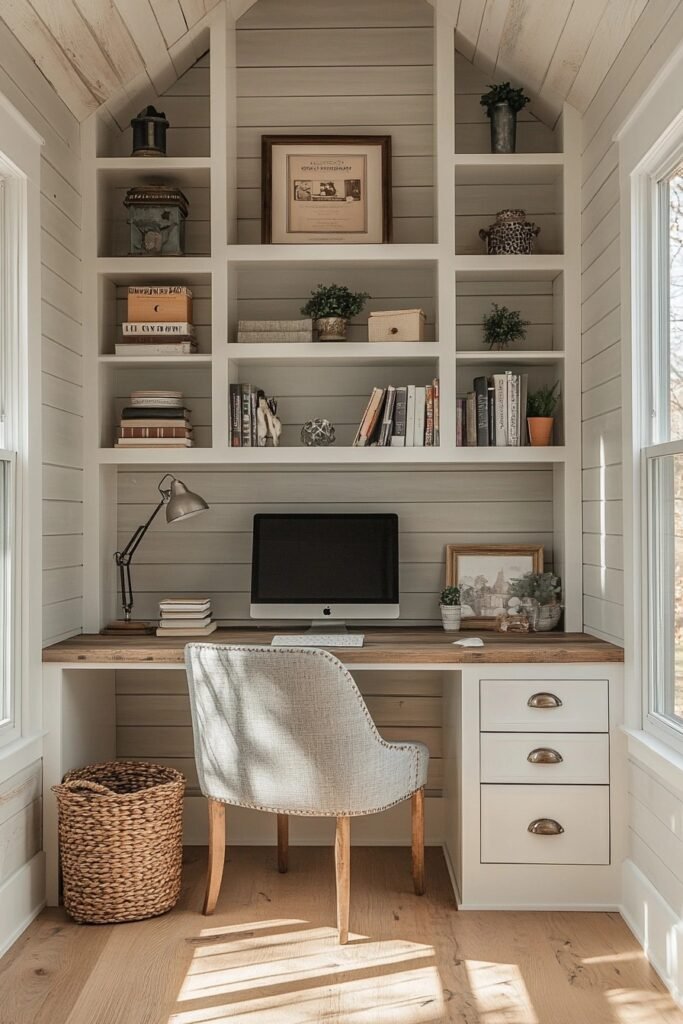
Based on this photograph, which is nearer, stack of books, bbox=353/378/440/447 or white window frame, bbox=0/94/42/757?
white window frame, bbox=0/94/42/757

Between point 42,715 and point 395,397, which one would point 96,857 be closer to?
point 42,715

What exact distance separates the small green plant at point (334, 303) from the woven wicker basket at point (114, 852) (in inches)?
66.2

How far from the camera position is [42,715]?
10.0 ft

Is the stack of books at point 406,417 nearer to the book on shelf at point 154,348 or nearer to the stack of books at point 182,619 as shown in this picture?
the book on shelf at point 154,348

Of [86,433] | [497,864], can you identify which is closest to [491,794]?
[497,864]

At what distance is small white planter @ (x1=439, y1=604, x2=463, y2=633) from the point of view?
11.4 ft

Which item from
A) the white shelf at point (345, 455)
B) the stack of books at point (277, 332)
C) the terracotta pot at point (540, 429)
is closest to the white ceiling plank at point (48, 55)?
the stack of books at point (277, 332)

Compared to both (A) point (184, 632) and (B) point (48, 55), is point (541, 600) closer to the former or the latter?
(A) point (184, 632)

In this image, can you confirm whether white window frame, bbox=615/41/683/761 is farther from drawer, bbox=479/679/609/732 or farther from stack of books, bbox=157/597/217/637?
stack of books, bbox=157/597/217/637

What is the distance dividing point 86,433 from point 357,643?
4.04ft

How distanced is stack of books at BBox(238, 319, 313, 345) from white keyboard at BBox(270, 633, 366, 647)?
1031 mm

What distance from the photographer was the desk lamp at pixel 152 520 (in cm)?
332

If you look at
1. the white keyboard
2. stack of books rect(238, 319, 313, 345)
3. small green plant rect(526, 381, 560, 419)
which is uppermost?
stack of books rect(238, 319, 313, 345)

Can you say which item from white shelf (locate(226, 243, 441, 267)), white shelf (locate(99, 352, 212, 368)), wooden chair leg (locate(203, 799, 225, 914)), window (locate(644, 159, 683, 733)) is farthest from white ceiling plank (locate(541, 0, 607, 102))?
wooden chair leg (locate(203, 799, 225, 914))
